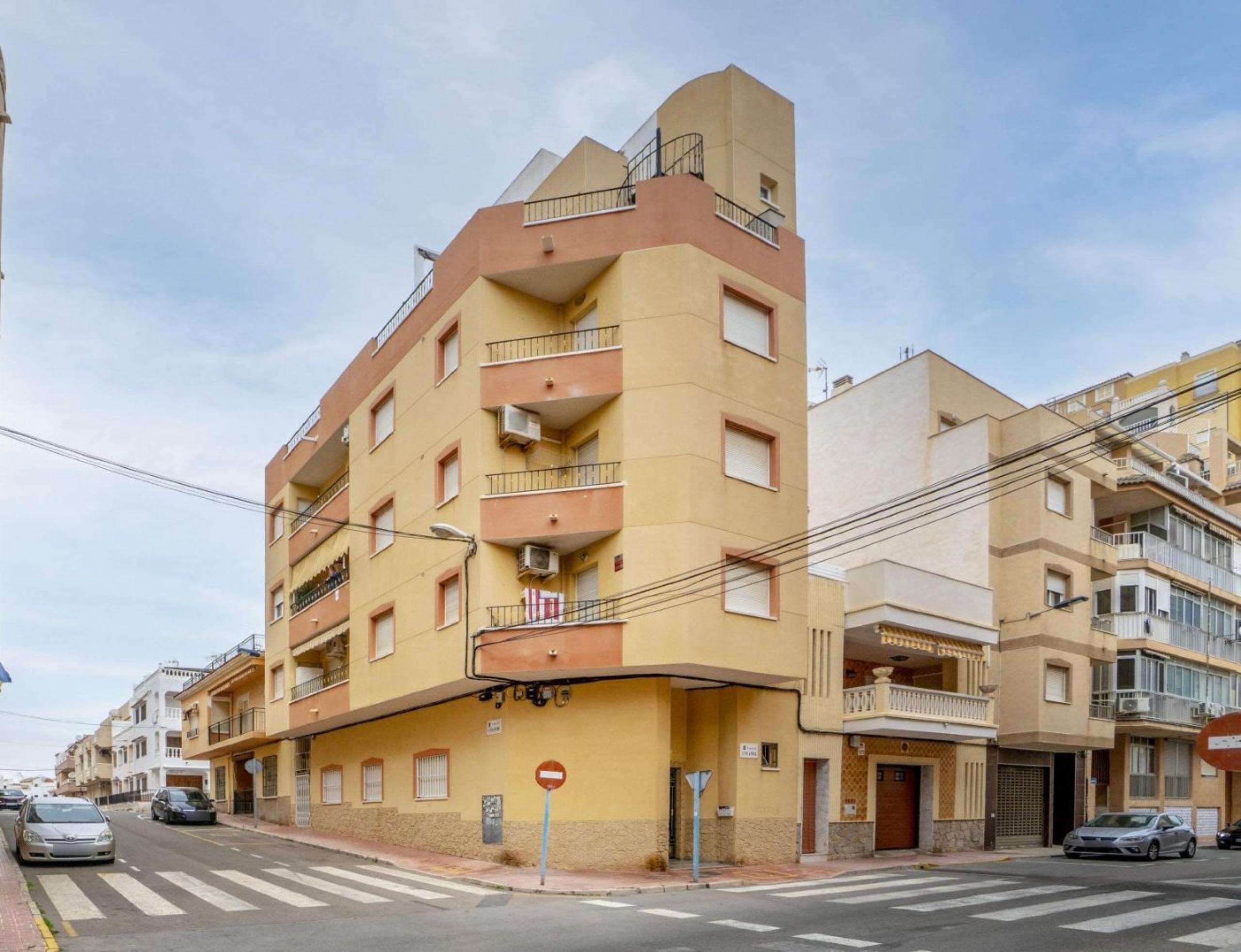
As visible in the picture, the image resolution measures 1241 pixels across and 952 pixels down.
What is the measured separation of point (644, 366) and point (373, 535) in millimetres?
11134

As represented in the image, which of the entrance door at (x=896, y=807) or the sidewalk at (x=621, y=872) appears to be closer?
the sidewalk at (x=621, y=872)

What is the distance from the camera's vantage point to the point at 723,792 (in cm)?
2388

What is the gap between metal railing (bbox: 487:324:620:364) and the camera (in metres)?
23.8

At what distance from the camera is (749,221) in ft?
83.9

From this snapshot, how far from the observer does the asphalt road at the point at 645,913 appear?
12945 mm

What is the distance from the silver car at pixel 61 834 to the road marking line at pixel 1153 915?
1785 cm

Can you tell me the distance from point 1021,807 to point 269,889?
22.6 m

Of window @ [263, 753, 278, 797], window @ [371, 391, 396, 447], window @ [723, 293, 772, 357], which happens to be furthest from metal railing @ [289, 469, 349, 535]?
window @ [723, 293, 772, 357]

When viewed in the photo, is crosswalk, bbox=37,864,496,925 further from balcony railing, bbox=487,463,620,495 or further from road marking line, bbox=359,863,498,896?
balcony railing, bbox=487,463,620,495

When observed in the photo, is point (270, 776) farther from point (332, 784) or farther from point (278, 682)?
point (332, 784)

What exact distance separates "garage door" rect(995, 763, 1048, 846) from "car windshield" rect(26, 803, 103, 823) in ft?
76.1

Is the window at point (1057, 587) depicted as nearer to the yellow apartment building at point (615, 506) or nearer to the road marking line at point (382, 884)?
the yellow apartment building at point (615, 506)

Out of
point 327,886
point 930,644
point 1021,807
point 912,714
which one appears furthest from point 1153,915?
point 1021,807

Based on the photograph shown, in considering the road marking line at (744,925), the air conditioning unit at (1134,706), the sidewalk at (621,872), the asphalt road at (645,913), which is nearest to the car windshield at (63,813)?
the asphalt road at (645,913)
